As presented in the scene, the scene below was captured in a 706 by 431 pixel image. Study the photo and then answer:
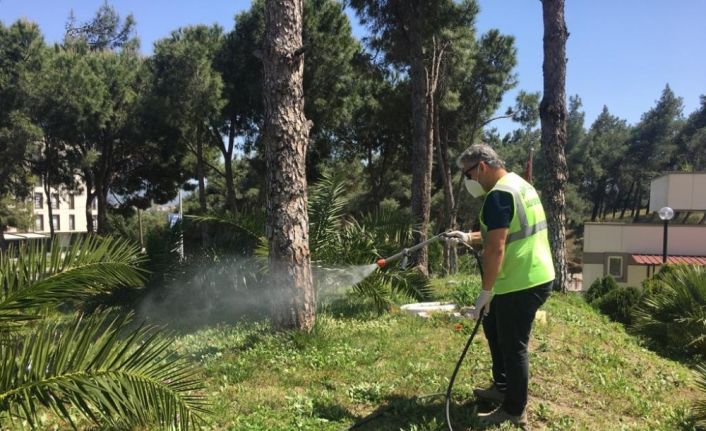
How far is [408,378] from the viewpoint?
14.3ft

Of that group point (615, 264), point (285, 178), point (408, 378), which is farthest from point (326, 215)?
point (615, 264)

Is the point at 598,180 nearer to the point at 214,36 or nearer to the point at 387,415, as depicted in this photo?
the point at 214,36

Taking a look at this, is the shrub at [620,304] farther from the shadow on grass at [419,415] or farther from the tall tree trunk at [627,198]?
the tall tree trunk at [627,198]

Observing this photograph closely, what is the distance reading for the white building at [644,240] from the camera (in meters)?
20.6

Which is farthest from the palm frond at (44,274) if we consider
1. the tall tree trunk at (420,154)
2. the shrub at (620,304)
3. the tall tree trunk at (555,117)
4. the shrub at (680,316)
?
the shrub at (620,304)

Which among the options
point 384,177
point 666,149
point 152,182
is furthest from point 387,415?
point 666,149

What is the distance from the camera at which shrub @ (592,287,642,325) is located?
30.7 feet

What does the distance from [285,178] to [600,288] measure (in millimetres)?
8520

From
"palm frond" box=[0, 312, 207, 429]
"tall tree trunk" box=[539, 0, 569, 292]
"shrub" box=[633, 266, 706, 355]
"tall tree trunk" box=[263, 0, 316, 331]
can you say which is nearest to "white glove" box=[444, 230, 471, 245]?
"tall tree trunk" box=[263, 0, 316, 331]

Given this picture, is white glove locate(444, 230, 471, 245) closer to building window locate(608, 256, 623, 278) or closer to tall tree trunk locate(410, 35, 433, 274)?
tall tree trunk locate(410, 35, 433, 274)

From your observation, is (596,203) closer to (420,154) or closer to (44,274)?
(420,154)

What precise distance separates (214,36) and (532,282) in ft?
62.4

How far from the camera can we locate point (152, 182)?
80.5ft

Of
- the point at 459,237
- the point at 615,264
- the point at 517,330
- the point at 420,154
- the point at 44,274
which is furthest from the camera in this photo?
the point at 615,264
